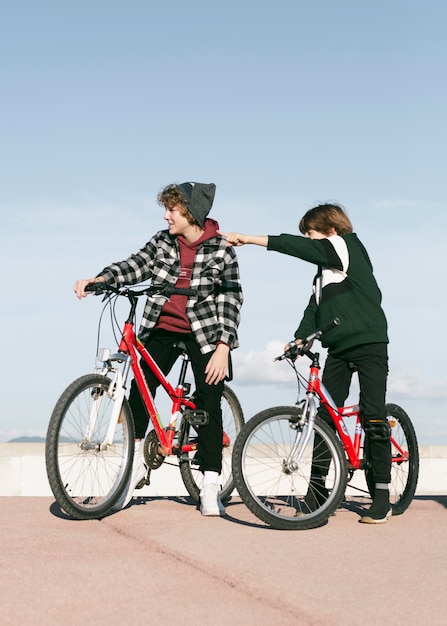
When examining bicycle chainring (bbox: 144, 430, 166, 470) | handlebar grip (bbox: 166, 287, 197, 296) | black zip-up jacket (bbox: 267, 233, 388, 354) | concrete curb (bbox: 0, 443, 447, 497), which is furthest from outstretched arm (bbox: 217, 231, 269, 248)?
concrete curb (bbox: 0, 443, 447, 497)

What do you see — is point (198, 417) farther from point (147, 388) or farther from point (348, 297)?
point (348, 297)

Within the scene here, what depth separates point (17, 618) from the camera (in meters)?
3.32

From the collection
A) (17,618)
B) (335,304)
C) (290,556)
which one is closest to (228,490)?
(335,304)

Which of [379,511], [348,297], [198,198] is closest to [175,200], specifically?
[198,198]

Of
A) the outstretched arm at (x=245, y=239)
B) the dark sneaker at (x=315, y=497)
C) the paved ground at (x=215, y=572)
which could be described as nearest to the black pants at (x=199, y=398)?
the paved ground at (x=215, y=572)

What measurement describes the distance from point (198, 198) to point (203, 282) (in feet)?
1.83

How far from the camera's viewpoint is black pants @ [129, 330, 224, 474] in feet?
19.7

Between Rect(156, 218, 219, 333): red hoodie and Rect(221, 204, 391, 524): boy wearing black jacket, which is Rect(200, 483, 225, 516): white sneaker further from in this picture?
Rect(156, 218, 219, 333): red hoodie

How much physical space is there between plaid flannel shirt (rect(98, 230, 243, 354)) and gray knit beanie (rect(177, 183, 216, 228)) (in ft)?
0.60

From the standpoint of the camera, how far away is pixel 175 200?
19.7ft

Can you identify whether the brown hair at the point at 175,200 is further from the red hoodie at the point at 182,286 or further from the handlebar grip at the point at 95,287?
the handlebar grip at the point at 95,287

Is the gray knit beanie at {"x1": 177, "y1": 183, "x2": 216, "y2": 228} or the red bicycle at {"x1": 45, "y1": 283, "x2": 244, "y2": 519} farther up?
the gray knit beanie at {"x1": 177, "y1": 183, "x2": 216, "y2": 228}

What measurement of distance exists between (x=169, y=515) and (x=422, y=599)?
2401 mm

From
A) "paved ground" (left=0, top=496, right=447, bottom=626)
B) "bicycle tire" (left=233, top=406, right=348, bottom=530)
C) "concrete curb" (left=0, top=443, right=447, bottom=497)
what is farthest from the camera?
"concrete curb" (left=0, top=443, right=447, bottom=497)
